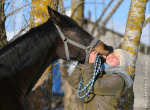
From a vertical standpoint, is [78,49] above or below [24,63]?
above

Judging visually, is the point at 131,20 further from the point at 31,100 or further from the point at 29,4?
the point at 31,100

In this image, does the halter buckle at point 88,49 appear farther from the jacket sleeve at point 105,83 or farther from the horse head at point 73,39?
the jacket sleeve at point 105,83

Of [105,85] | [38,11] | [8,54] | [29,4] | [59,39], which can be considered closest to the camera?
[8,54]

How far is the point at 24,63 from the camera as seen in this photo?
237 cm

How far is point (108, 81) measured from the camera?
9.06ft

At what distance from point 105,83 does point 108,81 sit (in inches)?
1.9

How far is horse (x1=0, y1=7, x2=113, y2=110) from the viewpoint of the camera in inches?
89.5

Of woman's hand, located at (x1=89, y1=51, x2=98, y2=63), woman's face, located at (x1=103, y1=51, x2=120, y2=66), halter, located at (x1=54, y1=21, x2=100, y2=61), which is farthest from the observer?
woman's face, located at (x1=103, y1=51, x2=120, y2=66)

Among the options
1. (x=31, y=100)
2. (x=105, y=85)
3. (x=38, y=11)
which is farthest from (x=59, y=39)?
(x=31, y=100)

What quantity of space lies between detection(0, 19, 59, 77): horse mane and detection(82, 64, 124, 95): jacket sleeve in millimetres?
600

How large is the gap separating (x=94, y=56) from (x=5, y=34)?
6.56 feet

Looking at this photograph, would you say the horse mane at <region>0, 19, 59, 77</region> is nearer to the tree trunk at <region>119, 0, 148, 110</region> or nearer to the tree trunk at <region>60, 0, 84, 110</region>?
the tree trunk at <region>119, 0, 148, 110</region>

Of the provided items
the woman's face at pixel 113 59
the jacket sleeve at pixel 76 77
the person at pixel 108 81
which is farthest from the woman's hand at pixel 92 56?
the jacket sleeve at pixel 76 77

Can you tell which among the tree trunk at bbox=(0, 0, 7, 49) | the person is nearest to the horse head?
the person
